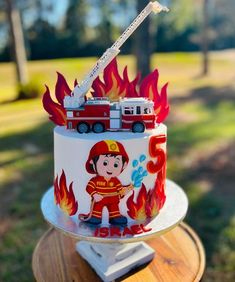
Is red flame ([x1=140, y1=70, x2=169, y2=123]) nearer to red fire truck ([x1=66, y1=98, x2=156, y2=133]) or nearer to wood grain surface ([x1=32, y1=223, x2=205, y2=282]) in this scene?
red fire truck ([x1=66, y1=98, x2=156, y2=133])

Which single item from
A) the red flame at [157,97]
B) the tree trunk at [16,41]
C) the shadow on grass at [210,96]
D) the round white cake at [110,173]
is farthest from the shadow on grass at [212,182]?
the tree trunk at [16,41]

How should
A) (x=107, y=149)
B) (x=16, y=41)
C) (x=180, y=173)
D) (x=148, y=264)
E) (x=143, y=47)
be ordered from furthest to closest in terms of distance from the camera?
(x=16, y=41), (x=143, y=47), (x=180, y=173), (x=148, y=264), (x=107, y=149)

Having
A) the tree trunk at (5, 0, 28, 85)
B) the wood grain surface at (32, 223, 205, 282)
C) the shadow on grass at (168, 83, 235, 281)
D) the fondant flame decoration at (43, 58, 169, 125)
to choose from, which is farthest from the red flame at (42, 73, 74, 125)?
the tree trunk at (5, 0, 28, 85)

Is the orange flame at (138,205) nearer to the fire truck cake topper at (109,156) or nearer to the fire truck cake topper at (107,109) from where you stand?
the fire truck cake topper at (109,156)

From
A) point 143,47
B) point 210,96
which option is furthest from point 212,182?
point 210,96

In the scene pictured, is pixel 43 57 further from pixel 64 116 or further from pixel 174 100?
pixel 64 116

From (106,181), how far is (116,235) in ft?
0.81

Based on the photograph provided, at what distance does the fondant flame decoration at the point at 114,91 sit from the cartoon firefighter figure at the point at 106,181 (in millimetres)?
338

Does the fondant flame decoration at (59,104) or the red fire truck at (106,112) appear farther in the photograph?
the fondant flame decoration at (59,104)

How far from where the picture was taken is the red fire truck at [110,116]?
169 centimetres

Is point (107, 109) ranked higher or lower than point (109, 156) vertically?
higher

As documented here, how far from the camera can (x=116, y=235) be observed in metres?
1.67

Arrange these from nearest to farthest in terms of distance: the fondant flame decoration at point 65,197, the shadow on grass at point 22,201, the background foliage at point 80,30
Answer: the fondant flame decoration at point 65,197 < the shadow on grass at point 22,201 < the background foliage at point 80,30

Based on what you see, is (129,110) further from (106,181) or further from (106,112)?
(106,181)
